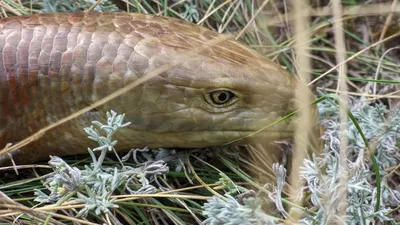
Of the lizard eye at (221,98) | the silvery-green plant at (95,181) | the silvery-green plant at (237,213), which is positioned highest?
the lizard eye at (221,98)

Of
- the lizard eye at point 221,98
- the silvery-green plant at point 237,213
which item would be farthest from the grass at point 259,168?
the lizard eye at point 221,98

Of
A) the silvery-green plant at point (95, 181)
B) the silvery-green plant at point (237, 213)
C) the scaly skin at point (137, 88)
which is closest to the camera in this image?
the silvery-green plant at point (237, 213)

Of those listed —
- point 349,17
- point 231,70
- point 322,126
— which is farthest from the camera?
point 349,17

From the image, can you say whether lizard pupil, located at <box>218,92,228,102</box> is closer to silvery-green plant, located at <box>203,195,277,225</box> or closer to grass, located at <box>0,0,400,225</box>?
grass, located at <box>0,0,400,225</box>

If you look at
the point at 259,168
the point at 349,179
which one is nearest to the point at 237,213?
the point at 349,179

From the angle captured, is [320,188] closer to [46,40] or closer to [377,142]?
[377,142]

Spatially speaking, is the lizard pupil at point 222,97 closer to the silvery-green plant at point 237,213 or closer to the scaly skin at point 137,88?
the scaly skin at point 137,88

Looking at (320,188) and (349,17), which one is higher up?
(349,17)

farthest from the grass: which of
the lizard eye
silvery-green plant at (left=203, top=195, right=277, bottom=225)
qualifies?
the lizard eye

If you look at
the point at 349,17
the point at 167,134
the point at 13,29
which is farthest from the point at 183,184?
the point at 349,17
